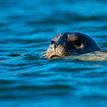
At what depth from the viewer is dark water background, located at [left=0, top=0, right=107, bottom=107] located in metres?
9.23

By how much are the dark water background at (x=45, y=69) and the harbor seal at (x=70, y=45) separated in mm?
160

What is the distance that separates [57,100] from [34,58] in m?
2.83

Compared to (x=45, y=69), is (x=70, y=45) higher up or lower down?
higher up

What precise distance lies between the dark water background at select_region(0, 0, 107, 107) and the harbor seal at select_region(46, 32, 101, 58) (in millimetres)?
160

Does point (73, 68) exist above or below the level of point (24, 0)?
below

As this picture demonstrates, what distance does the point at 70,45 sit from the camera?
11289mm

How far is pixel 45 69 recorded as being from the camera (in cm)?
1095

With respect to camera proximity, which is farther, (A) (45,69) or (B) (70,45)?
(B) (70,45)

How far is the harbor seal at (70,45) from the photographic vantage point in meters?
11.2

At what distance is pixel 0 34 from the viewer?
1627 centimetres

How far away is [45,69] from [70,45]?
0.64 m

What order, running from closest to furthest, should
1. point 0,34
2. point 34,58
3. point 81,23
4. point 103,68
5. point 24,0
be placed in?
1. point 103,68
2. point 34,58
3. point 0,34
4. point 81,23
5. point 24,0

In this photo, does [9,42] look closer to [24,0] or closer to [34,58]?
[34,58]

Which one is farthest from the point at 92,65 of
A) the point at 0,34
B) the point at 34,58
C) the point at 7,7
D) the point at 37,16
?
the point at 7,7
